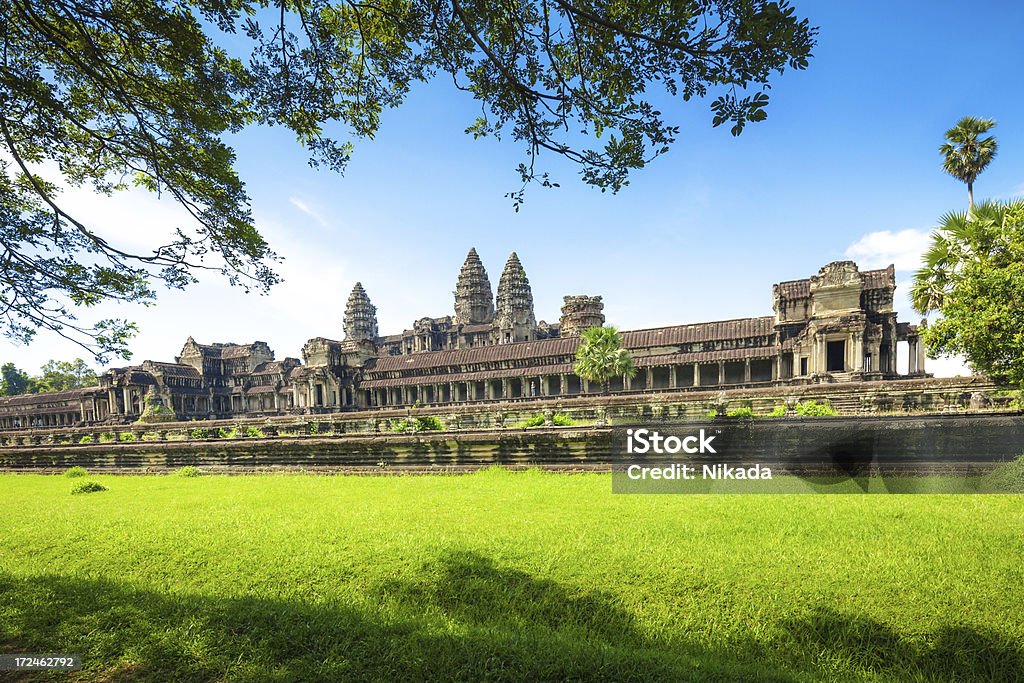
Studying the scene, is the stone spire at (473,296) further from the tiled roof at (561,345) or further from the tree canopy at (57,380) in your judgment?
the tree canopy at (57,380)

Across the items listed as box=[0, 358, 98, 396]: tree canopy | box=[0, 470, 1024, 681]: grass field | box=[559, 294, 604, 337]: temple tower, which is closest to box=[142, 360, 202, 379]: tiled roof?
box=[0, 358, 98, 396]: tree canopy

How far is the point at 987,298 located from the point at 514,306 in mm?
59698

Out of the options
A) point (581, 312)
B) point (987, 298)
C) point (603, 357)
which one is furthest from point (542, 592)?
point (581, 312)

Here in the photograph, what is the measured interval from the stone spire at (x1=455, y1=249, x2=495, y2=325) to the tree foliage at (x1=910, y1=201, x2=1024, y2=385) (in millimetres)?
63845

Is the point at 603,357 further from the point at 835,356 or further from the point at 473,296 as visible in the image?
the point at 473,296

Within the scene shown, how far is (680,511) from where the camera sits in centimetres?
601

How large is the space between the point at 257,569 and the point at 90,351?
2867 mm

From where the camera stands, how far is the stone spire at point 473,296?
72500mm

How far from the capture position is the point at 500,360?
39.0 meters

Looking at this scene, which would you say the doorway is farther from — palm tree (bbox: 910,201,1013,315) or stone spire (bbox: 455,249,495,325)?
stone spire (bbox: 455,249,495,325)

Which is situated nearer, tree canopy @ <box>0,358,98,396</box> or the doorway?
the doorway

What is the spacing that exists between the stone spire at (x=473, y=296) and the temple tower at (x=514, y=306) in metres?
4.18

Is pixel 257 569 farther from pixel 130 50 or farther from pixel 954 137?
pixel 954 137

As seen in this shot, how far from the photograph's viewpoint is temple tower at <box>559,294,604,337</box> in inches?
1898
